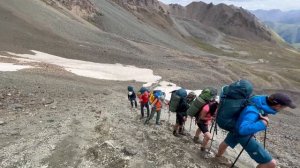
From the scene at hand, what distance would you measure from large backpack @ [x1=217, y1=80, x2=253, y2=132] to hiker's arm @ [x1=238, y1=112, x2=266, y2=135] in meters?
0.62

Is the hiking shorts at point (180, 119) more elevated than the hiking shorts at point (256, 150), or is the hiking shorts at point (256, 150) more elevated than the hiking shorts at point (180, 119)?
the hiking shorts at point (256, 150)

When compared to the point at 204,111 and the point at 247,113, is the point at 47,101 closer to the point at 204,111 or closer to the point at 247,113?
the point at 204,111

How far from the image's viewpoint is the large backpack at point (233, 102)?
959 centimetres

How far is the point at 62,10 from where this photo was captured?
73.5m

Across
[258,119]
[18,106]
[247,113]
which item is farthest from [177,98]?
[18,106]

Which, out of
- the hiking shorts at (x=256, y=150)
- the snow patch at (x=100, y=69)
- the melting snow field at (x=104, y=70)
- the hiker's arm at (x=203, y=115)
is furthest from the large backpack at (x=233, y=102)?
the snow patch at (x=100, y=69)

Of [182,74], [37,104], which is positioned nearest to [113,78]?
[182,74]

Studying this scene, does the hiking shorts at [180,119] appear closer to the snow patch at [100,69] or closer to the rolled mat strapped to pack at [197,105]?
the rolled mat strapped to pack at [197,105]

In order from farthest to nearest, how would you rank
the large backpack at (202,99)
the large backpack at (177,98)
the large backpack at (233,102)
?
the large backpack at (177,98) → the large backpack at (202,99) → the large backpack at (233,102)

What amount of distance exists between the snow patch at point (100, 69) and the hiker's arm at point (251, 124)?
1163 inches

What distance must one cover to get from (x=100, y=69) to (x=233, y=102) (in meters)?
34.0

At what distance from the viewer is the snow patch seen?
39.2 m

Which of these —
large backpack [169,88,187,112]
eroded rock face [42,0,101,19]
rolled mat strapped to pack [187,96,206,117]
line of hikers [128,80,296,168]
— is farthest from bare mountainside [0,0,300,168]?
eroded rock face [42,0,101,19]

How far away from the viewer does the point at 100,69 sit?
42.6 metres
